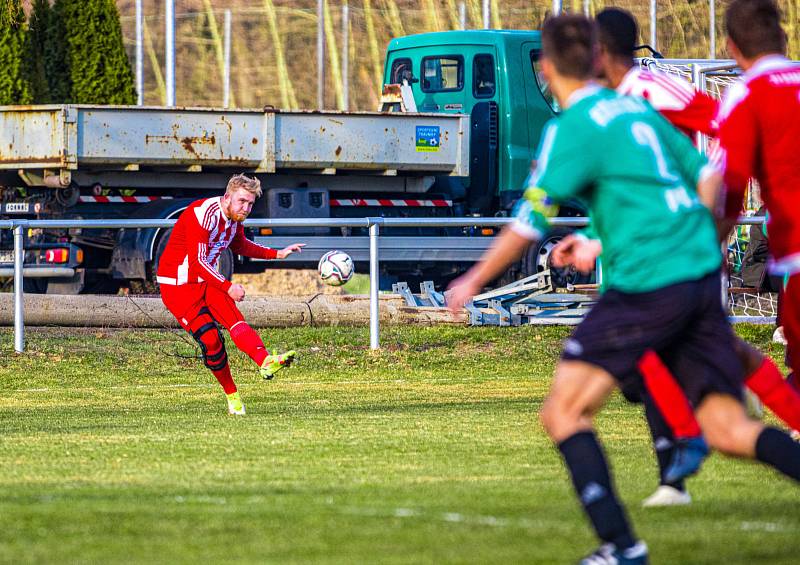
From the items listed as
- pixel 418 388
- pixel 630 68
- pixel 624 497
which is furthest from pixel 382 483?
pixel 418 388

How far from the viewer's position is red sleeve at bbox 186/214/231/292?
1106cm

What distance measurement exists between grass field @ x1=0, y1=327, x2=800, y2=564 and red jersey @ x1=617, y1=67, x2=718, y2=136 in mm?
1535

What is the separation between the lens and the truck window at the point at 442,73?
2091 cm

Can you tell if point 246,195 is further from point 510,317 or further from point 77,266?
point 77,266

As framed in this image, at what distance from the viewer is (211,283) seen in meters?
11.2

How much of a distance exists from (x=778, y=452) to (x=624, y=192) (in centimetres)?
107

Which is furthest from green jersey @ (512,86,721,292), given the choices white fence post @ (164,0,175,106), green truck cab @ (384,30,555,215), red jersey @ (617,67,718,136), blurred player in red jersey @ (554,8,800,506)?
white fence post @ (164,0,175,106)

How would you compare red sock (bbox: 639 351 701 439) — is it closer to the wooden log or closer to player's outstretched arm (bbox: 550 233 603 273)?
player's outstretched arm (bbox: 550 233 603 273)

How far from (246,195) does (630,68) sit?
516 centimetres

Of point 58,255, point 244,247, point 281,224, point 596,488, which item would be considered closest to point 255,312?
point 281,224

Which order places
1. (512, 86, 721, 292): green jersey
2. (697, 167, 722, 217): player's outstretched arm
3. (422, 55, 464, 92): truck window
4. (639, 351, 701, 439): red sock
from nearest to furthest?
(512, 86, 721, 292): green jersey
(697, 167, 722, 217): player's outstretched arm
(639, 351, 701, 439): red sock
(422, 55, 464, 92): truck window

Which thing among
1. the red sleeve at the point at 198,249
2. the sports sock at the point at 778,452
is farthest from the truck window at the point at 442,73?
the sports sock at the point at 778,452

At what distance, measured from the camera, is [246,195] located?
11.1 m

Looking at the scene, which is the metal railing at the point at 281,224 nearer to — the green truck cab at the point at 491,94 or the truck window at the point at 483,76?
the green truck cab at the point at 491,94
